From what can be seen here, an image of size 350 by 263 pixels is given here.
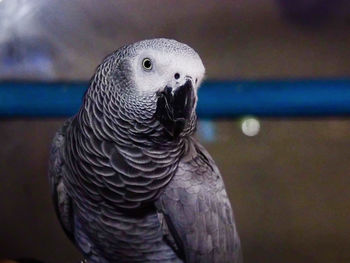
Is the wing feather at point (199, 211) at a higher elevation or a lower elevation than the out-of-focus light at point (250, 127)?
lower

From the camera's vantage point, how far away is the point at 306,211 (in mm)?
1439

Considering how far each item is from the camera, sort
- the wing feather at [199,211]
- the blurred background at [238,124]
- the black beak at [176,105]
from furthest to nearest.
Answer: the blurred background at [238,124] < the wing feather at [199,211] < the black beak at [176,105]

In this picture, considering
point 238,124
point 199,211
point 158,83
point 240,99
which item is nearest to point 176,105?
point 158,83

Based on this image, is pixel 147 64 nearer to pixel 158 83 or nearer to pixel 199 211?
pixel 158 83

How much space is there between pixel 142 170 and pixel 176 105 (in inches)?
5.5

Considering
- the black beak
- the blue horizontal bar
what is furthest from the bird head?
the blue horizontal bar

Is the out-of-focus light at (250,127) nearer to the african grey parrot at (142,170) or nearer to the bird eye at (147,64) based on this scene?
the african grey parrot at (142,170)

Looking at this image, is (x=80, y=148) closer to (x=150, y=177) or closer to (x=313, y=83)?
(x=150, y=177)

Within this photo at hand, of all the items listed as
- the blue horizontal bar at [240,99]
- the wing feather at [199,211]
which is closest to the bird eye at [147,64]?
the wing feather at [199,211]

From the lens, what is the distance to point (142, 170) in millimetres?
801

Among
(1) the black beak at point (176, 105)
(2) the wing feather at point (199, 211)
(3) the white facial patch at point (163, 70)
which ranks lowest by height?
(2) the wing feather at point (199, 211)

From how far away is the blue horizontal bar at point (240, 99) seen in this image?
1023mm

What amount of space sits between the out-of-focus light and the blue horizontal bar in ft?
1.07

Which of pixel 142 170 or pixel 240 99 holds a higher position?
pixel 240 99
